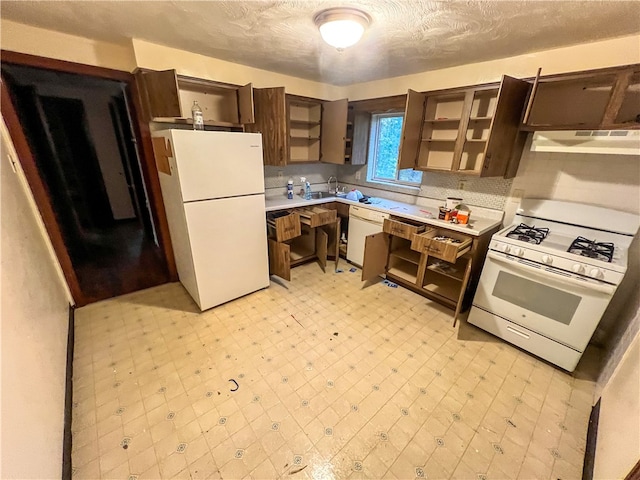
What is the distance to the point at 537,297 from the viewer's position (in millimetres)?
1855

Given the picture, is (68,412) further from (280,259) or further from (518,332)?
(518,332)

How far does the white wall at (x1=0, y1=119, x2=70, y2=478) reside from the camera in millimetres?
971

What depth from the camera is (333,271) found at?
10.5ft

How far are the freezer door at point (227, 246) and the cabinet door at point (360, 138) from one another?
1543 mm

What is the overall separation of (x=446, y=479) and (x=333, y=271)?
2.16m

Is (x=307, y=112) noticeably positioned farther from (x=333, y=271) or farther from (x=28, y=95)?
(x=28, y=95)

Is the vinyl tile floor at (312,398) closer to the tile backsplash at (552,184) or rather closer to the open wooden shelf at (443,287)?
the open wooden shelf at (443,287)

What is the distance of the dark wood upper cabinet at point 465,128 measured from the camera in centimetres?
199

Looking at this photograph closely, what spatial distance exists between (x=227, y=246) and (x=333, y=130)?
1902mm

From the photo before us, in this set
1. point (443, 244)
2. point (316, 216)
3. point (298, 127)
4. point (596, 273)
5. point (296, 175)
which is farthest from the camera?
point (296, 175)

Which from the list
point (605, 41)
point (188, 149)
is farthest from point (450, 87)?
point (188, 149)

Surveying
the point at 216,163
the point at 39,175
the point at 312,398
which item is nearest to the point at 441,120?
the point at 216,163

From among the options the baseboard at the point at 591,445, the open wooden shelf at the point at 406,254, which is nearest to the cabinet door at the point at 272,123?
the open wooden shelf at the point at 406,254

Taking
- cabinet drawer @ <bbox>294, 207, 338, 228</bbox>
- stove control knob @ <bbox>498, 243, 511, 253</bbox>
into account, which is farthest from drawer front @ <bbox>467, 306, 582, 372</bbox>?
cabinet drawer @ <bbox>294, 207, 338, 228</bbox>
